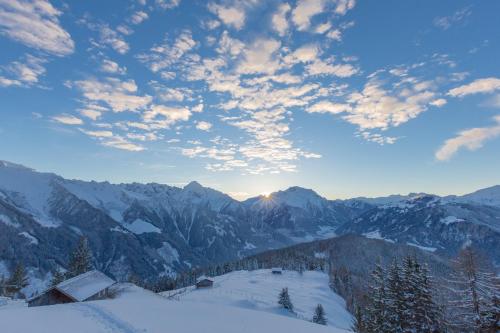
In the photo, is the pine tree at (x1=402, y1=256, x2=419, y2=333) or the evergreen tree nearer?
the evergreen tree

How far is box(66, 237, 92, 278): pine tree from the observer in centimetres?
8726

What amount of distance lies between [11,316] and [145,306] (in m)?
12.7

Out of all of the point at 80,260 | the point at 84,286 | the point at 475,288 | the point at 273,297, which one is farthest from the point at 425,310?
the point at 80,260

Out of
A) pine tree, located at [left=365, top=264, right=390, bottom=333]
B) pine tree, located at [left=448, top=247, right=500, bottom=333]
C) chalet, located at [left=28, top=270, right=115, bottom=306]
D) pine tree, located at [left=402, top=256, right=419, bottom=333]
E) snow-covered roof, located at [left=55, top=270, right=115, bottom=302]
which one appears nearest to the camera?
pine tree, located at [left=448, top=247, right=500, bottom=333]

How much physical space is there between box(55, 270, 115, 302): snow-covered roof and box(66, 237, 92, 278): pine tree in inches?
1055

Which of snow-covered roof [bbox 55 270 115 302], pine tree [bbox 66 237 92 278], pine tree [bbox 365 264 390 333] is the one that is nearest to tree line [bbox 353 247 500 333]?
pine tree [bbox 365 264 390 333]

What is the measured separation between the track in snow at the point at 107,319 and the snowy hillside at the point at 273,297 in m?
31.1

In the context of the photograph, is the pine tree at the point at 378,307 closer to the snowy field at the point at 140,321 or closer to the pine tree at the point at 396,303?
the pine tree at the point at 396,303

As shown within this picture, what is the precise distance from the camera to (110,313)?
114 feet

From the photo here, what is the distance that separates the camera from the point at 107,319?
3231 centimetres

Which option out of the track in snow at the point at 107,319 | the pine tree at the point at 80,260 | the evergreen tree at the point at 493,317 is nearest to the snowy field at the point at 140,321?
the track in snow at the point at 107,319

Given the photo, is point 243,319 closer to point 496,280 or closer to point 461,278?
point 461,278

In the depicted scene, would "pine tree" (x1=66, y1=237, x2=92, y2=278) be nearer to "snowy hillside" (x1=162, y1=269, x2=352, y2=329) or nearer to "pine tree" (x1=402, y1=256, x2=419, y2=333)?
"snowy hillside" (x1=162, y1=269, x2=352, y2=329)

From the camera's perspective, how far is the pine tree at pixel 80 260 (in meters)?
87.3
